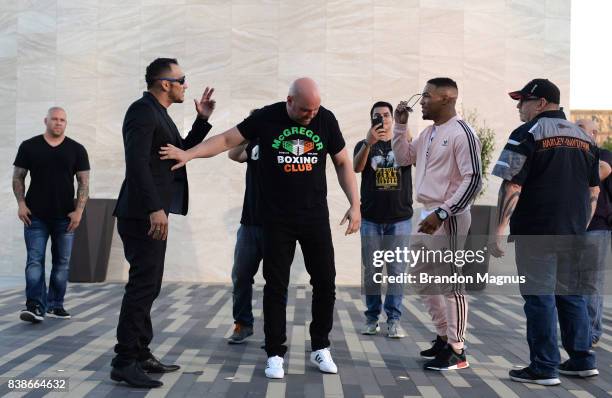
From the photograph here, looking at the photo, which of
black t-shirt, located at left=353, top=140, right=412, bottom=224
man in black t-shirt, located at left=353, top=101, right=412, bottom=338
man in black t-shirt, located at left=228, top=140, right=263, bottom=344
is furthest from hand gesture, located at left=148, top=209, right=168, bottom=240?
black t-shirt, located at left=353, top=140, right=412, bottom=224

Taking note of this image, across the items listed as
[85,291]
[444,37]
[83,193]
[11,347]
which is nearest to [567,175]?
[11,347]

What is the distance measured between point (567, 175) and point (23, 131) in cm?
954

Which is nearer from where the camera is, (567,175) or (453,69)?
(567,175)

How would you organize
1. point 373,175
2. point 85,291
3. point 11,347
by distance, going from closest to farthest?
point 11,347 < point 373,175 < point 85,291

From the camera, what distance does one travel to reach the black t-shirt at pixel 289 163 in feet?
15.6

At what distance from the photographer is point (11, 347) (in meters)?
5.59

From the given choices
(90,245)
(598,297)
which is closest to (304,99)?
(598,297)

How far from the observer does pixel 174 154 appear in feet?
15.0

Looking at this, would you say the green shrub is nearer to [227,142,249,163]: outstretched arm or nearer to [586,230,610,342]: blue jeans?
[586,230,610,342]: blue jeans

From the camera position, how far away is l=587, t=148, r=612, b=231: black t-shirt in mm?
6359

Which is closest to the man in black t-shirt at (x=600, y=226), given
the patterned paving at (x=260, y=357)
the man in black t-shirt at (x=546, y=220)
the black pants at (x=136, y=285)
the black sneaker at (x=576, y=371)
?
the patterned paving at (x=260, y=357)

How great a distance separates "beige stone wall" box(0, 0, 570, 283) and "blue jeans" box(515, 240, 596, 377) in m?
7.06

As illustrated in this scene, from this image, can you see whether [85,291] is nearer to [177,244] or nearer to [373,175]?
[177,244]

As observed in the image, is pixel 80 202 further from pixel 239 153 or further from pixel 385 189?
pixel 385 189
